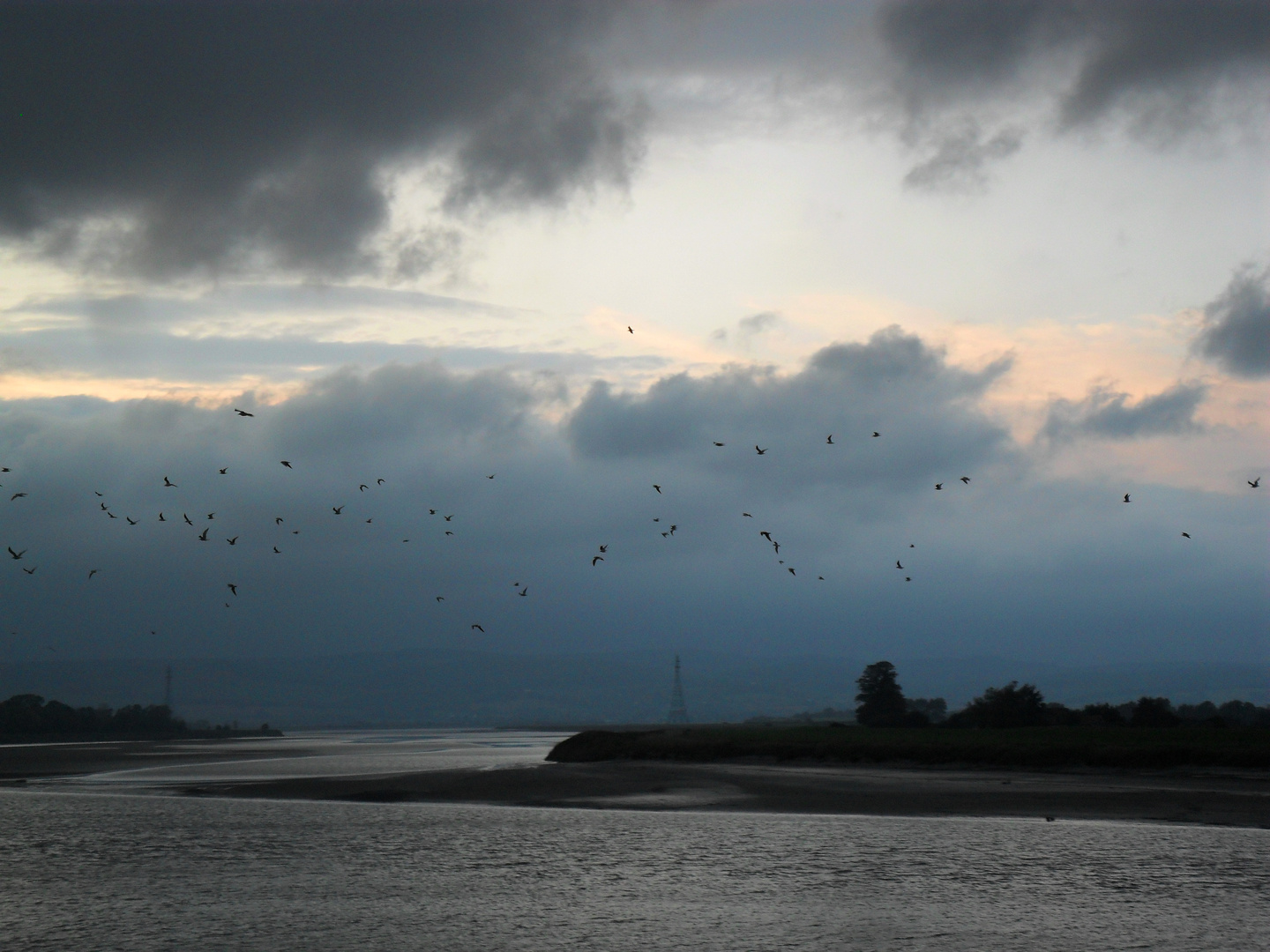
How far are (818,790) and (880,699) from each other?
179 feet

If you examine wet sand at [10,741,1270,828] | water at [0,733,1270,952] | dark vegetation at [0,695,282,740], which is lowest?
dark vegetation at [0,695,282,740]

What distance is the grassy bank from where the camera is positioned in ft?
166

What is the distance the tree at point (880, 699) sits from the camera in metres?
94.6

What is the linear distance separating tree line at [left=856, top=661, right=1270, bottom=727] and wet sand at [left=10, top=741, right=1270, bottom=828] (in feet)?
80.5

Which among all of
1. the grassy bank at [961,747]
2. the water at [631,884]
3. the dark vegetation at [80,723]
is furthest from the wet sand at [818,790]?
the dark vegetation at [80,723]

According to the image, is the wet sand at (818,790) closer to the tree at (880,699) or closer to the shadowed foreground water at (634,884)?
the shadowed foreground water at (634,884)

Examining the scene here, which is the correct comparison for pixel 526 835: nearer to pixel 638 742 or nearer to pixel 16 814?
pixel 16 814

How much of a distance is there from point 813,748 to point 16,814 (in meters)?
42.6

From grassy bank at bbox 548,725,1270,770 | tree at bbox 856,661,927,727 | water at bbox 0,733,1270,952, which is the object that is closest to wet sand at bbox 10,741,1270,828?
grassy bank at bbox 548,725,1270,770

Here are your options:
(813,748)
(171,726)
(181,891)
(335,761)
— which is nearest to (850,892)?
(181,891)

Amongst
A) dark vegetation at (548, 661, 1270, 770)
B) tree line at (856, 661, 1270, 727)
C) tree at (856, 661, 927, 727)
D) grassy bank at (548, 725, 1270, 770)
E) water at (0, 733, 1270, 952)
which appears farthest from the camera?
tree at (856, 661, 927, 727)

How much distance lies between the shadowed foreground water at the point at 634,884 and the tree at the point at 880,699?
60845 mm

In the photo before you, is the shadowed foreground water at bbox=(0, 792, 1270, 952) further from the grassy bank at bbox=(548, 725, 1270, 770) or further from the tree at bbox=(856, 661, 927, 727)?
the tree at bbox=(856, 661, 927, 727)

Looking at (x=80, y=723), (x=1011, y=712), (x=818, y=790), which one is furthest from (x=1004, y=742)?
(x=80, y=723)
